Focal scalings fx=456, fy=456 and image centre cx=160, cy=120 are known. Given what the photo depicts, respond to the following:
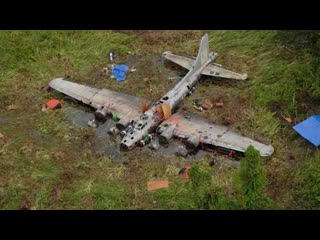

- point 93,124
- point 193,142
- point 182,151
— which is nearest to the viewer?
point 193,142

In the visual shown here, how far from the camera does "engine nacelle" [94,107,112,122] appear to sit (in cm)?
1944

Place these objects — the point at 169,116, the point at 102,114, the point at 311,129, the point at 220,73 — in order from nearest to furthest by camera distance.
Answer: the point at 311,129 → the point at 169,116 → the point at 102,114 → the point at 220,73

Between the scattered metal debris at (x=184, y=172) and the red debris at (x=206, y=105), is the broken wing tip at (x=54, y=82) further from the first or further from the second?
the scattered metal debris at (x=184, y=172)

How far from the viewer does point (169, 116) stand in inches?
759

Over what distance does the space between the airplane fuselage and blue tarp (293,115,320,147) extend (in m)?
5.04

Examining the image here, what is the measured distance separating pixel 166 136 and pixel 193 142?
3.69 ft

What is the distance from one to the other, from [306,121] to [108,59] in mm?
10566

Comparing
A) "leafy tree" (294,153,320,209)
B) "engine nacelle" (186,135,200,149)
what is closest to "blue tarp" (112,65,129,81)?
"engine nacelle" (186,135,200,149)

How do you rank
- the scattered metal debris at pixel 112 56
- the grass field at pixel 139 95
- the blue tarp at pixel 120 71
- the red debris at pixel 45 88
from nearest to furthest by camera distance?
the grass field at pixel 139 95, the red debris at pixel 45 88, the blue tarp at pixel 120 71, the scattered metal debris at pixel 112 56

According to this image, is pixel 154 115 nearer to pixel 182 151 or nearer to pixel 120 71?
pixel 182 151

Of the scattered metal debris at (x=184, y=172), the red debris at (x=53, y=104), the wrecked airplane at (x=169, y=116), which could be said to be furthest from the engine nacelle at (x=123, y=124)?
the red debris at (x=53, y=104)

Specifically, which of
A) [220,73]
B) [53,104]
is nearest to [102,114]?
[53,104]

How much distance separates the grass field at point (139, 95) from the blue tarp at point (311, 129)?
0.30 meters

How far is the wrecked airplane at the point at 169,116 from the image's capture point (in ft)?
58.5
